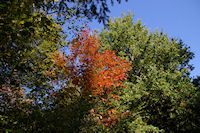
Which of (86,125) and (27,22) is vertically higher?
(27,22)

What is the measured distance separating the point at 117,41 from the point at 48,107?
1172 centimetres

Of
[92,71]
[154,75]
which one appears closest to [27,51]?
[92,71]

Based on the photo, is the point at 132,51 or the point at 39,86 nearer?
the point at 39,86

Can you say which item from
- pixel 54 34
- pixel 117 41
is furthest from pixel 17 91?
pixel 117 41

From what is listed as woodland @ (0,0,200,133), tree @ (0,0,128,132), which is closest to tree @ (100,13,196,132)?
woodland @ (0,0,200,133)

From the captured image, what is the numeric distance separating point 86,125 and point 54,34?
18.6ft

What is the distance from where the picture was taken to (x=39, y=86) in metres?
7.96

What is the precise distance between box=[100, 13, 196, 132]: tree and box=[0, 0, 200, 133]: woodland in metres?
0.09

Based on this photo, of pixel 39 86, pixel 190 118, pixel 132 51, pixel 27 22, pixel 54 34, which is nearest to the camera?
pixel 27 22

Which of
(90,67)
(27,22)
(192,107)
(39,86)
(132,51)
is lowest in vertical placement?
(192,107)

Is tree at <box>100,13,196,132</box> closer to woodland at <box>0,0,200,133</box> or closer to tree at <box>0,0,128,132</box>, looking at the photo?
A: woodland at <box>0,0,200,133</box>

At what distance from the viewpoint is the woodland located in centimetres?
496

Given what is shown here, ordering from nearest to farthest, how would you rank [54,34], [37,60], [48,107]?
1. [37,60]
2. [54,34]
3. [48,107]

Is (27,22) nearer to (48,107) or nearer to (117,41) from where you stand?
(48,107)
